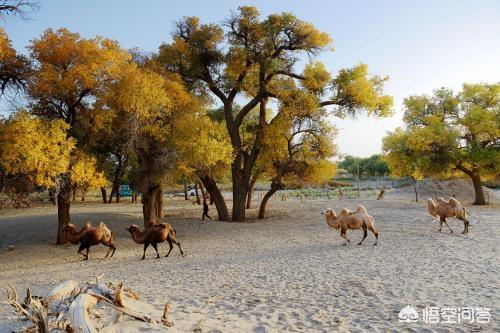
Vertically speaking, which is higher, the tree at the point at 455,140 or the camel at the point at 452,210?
the tree at the point at 455,140

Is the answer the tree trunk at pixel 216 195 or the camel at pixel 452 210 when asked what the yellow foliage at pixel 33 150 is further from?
the camel at pixel 452 210

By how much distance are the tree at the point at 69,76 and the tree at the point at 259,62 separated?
26.7 feet

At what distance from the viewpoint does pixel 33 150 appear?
15.6 metres

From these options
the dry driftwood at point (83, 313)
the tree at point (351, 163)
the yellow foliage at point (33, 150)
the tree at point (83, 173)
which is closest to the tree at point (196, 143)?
the tree at point (83, 173)

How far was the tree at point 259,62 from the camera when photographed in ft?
81.1

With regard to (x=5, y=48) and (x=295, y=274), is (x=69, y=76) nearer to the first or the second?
(x=5, y=48)

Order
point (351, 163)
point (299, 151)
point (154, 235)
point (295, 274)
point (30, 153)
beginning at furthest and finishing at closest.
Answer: point (351, 163) < point (299, 151) < point (30, 153) < point (154, 235) < point (295, 274)

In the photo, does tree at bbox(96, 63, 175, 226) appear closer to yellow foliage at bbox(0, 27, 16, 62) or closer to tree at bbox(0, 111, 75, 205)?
tree at bbox(0, 111, 75, 205)

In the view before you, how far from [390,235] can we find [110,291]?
1441cm

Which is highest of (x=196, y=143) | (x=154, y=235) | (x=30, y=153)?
(x=196, y=143)

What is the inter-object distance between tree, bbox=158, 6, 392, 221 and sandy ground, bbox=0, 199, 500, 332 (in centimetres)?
840

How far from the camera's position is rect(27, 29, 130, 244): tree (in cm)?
1725

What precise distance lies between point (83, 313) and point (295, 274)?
6742 millimetres

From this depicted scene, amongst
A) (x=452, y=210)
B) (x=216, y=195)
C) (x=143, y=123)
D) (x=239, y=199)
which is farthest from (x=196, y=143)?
(x=452, y=210)
